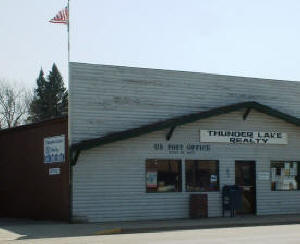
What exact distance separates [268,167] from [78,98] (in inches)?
339

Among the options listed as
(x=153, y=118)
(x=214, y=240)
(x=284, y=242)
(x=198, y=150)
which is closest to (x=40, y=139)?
(x=153, y=118)

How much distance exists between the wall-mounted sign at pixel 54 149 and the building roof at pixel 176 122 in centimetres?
119

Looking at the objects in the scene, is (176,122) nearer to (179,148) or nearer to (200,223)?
(179,148)

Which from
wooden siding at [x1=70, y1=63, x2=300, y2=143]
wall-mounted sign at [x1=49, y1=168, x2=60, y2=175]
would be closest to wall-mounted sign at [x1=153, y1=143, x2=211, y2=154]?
wooden siding at [x1=70, y1=63, x2=300, y2=143]

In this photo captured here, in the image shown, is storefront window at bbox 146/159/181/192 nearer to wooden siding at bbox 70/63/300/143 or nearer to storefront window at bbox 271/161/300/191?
wooden siding at bbox 70/63/300/143

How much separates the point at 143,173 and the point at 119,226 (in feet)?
11.3

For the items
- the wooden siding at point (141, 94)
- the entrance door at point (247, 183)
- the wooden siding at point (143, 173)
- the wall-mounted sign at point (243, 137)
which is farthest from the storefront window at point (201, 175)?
the wooden siding at point (141, 94)

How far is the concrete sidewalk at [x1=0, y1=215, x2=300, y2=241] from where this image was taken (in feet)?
57.5

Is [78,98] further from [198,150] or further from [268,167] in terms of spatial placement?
[268,167]

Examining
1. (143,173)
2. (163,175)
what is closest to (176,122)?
(163,175)

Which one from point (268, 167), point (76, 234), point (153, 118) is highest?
point (153, 118)

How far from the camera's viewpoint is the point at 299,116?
1046 inches

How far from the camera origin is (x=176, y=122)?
22.6 meters

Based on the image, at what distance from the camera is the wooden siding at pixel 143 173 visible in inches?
844
